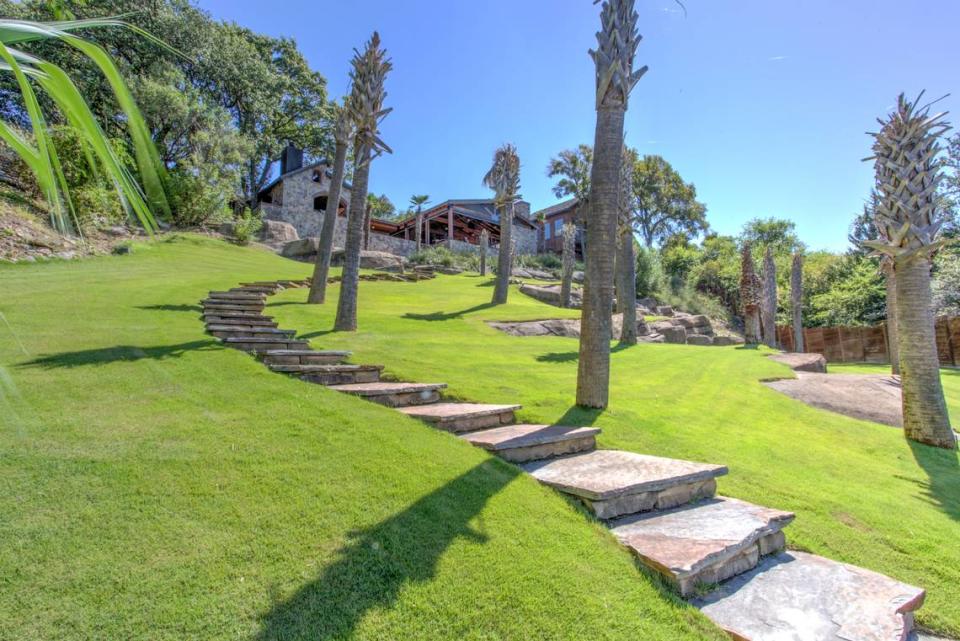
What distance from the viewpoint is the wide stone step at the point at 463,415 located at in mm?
4723

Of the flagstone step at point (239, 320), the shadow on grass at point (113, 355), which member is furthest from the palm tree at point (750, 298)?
the shadow on grass at point (113, 355)

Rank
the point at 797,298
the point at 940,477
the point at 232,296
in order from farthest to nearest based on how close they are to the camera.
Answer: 1. the point at 797,298
2. the point at 232,296
3. the point at 940,477

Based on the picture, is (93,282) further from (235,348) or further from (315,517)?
(315,517)

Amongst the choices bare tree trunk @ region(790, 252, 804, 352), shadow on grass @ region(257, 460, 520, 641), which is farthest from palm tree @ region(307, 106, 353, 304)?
bare tree trunk @ region(790, 252, 804, 352)

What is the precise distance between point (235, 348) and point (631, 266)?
43.4 feet

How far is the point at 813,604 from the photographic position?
2703 mm

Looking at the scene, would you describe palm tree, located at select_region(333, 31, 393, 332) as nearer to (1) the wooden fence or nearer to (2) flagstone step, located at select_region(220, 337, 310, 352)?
(2) flagstone step, located at select_region(220, 337, 310, 352)

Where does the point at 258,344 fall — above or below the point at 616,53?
below

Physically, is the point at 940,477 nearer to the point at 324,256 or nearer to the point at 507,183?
the point at 324,256

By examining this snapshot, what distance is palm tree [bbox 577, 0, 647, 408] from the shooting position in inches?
253

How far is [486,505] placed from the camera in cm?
319

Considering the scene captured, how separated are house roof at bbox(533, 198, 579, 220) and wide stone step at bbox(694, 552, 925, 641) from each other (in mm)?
38719

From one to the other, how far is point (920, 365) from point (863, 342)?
19372 millimetres

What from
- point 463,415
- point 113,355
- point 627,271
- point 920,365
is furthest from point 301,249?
point 920,365
